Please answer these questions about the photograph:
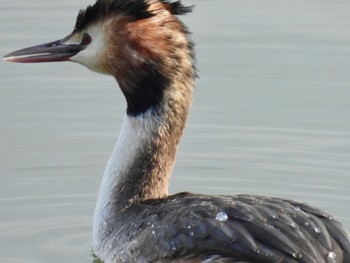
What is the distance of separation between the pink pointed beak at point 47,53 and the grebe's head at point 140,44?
13 cm

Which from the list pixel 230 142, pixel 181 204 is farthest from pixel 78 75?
pixel 181 204

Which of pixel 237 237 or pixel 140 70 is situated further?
pixel 140 70

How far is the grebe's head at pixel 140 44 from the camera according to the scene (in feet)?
29.4

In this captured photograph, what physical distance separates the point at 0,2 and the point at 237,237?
5.85 meters

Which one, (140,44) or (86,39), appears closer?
(140,44)

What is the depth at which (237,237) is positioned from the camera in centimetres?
788

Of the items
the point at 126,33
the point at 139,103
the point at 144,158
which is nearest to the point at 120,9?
the point at 126,33

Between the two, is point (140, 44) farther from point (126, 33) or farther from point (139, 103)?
point (139, 103)

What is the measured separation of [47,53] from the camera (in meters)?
9.29

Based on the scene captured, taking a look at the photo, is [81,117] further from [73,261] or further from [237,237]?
[237,237]

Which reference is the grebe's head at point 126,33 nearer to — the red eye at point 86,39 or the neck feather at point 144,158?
the red eye at point 86,39

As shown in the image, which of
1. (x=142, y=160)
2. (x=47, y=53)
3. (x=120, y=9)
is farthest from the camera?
(x=47, y=53)

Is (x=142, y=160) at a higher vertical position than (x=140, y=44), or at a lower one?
lower

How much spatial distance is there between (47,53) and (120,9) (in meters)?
0.62
